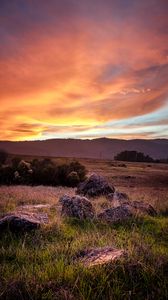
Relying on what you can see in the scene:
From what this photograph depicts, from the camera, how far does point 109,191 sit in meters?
18.5

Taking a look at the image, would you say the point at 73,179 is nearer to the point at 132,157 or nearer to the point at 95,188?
the point at 95,188

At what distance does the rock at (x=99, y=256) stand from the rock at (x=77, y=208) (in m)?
4.13

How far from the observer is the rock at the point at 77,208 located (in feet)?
35.5

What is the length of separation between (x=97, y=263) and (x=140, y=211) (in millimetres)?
5948

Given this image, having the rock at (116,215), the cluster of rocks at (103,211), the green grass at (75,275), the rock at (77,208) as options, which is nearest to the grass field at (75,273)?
the green grass at (75,275)

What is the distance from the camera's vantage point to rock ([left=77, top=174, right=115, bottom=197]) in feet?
59.6

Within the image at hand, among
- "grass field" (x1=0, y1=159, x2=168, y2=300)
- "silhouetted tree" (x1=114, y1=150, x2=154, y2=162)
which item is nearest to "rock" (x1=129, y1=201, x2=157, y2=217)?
"grass field" (x1=0, y1=159, x2=168, y2=300)

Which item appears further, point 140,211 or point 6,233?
A: point 140,211

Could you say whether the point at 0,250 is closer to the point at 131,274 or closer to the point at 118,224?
the point at 131,274

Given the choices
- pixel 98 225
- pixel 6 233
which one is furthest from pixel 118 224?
pixel 6 233

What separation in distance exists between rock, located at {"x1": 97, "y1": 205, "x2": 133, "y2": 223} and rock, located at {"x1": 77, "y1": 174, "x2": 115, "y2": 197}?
7212 millimetres

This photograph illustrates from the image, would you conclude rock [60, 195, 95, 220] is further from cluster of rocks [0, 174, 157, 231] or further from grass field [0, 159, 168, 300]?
grass field [0, 159, 168, 300]

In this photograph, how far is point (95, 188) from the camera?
Result: 18.6 meters

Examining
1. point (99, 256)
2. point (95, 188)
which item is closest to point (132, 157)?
point (95, 188)
